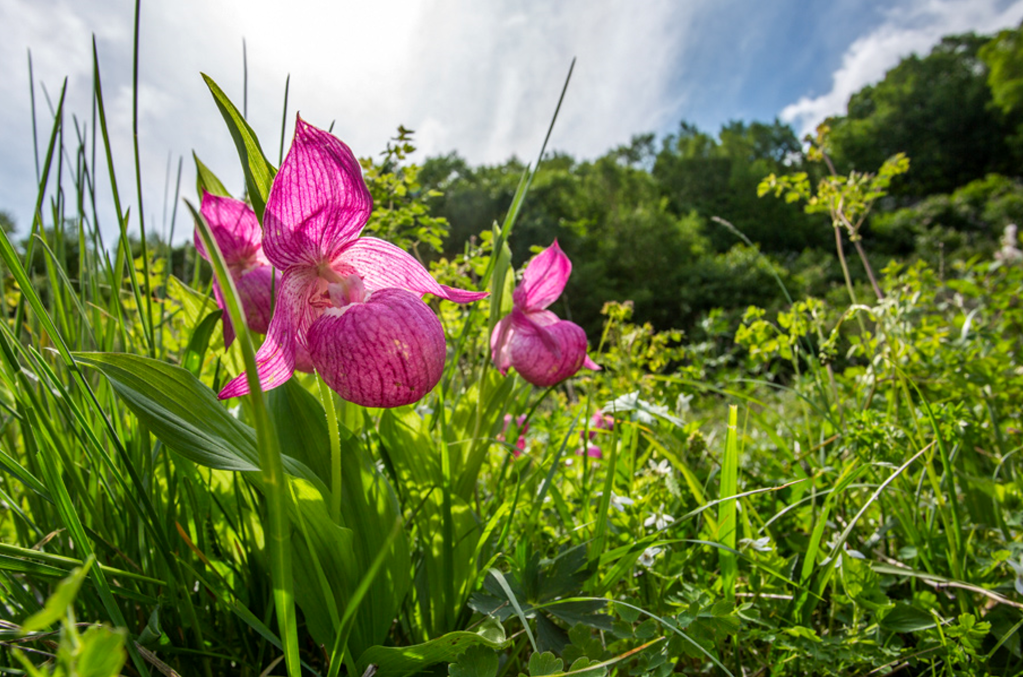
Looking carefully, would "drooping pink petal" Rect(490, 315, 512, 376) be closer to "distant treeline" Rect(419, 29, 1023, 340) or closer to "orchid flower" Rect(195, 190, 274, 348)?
"orchid flower" Rect(195, 190, 274, 348)

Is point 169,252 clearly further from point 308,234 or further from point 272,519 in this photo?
point 272,519

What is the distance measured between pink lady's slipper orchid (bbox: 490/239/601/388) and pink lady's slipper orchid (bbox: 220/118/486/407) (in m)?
0.33

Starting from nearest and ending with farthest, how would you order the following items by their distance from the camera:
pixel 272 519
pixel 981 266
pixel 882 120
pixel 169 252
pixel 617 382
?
pixel 272 519 < pixel 169 252 < pixel 981 266 < pixel 617 382 < pixel 882 120

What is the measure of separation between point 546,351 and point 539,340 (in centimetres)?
2

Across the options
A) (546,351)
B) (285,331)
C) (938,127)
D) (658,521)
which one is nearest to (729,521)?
(658,521)

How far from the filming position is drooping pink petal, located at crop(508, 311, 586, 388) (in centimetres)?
83

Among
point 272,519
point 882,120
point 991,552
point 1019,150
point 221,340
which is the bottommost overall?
point 991,552

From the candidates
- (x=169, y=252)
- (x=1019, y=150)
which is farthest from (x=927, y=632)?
(x=1019, y=150)

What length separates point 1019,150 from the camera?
17156 millimetres

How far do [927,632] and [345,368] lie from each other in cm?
74

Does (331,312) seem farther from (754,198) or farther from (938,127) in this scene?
(938,127)

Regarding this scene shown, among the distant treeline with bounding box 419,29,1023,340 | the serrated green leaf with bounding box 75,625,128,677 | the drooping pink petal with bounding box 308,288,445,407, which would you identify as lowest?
the serrated green leaf with bounding box 75,625,128,677

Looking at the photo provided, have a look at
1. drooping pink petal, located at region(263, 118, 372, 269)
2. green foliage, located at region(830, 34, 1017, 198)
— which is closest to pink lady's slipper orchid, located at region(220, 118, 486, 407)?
drooping pink petal, located at region(263, 118, 372, 269)

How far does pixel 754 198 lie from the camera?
18.3 meters
